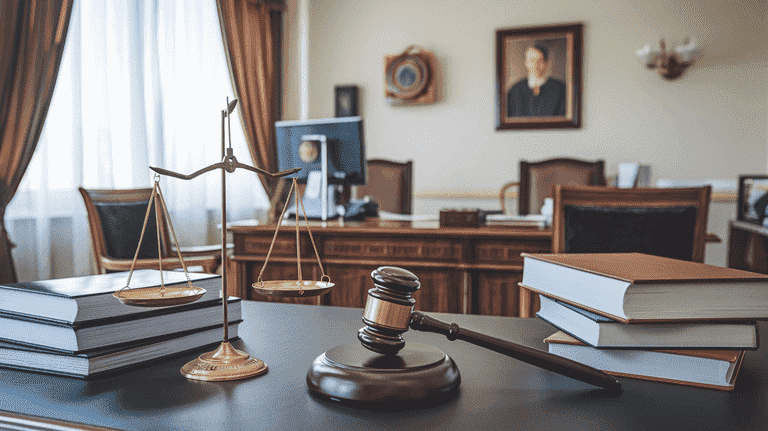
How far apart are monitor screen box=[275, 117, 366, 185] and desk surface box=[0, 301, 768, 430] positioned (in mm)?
2201

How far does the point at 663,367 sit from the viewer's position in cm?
65

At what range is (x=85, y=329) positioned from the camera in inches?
26.0

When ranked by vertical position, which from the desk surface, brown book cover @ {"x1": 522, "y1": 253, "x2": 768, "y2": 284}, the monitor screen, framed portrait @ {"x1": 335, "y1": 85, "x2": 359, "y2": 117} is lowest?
the desk surface

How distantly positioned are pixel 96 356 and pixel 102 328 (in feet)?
0.11

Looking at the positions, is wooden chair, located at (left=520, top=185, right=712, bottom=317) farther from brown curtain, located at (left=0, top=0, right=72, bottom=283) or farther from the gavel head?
brown curtain, located at (left=0, top=0, right=72, bottom=283)

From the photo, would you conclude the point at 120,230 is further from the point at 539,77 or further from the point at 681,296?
the point at 539,77

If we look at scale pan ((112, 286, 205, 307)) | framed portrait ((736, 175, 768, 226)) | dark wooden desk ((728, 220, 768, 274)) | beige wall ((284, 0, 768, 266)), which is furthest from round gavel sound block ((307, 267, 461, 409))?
beige wall ((284, 0, 768, 266))

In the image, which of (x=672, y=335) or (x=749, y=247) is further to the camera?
(x=749, y=247)

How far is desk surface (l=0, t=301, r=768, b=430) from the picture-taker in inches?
21.2

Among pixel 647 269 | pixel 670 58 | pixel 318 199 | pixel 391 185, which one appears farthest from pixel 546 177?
pixel 647 269

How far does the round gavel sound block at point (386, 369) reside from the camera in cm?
57

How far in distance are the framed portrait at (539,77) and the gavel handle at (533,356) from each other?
4.40 metres

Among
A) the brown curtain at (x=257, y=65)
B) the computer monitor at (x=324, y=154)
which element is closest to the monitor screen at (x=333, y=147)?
the computer monitor at (x=324, y=154)

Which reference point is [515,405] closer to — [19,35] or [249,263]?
[249,263]
